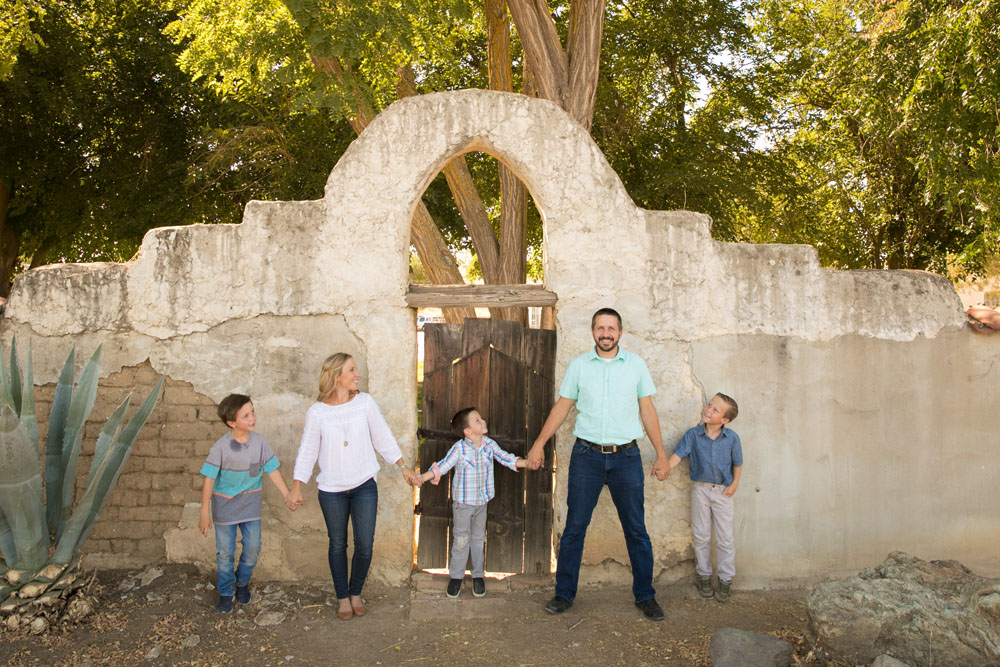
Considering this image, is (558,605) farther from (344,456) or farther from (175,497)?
(175,497)

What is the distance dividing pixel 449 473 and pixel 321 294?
1.41m

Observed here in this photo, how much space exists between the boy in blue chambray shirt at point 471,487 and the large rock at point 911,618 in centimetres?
177

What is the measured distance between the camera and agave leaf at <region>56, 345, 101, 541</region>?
167 inches

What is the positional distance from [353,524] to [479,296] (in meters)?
1.53

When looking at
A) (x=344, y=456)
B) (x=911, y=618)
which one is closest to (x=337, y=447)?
(x=344, y=456)

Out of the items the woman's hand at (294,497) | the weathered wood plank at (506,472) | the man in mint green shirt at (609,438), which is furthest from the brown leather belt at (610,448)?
the woman's hand at (294,497)

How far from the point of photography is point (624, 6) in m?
10.9

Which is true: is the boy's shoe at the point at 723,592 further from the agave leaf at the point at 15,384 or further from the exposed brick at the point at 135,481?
the agave leaf at the point at 15,384

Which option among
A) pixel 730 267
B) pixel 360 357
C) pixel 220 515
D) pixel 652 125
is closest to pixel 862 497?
pixel 730 267

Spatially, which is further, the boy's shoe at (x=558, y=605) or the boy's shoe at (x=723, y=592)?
the boy's shoe at (x=723, y=592)

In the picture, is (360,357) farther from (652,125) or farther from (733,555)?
(652,125)

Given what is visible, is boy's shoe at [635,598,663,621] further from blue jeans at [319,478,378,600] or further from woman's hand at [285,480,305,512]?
woman's hand at [285,480,305,512]

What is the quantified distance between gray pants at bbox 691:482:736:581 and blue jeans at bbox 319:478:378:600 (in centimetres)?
192

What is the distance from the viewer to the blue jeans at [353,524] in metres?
4.16
